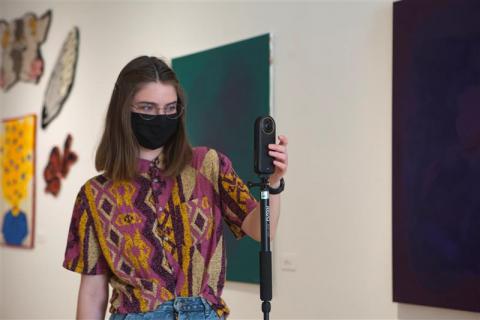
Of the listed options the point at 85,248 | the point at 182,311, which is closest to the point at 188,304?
the point at 182,311

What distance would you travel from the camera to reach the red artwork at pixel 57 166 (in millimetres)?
4941

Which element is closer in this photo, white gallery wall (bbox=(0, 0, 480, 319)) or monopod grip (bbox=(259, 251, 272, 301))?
monopod grip (bbox=(259, 251, 272, 301))

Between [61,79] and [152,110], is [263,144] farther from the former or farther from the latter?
[61,79]

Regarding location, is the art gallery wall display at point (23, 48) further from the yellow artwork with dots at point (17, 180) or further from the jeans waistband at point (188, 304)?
the jeans waistband at point (188, 304)

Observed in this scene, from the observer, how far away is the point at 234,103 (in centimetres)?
355

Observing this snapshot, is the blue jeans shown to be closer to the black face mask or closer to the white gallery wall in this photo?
the black face mask

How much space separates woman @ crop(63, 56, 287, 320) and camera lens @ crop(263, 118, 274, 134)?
0.85ft

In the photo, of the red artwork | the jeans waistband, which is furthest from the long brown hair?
the red artwork

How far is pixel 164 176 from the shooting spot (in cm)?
188

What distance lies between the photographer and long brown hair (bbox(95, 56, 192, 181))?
1860mm
